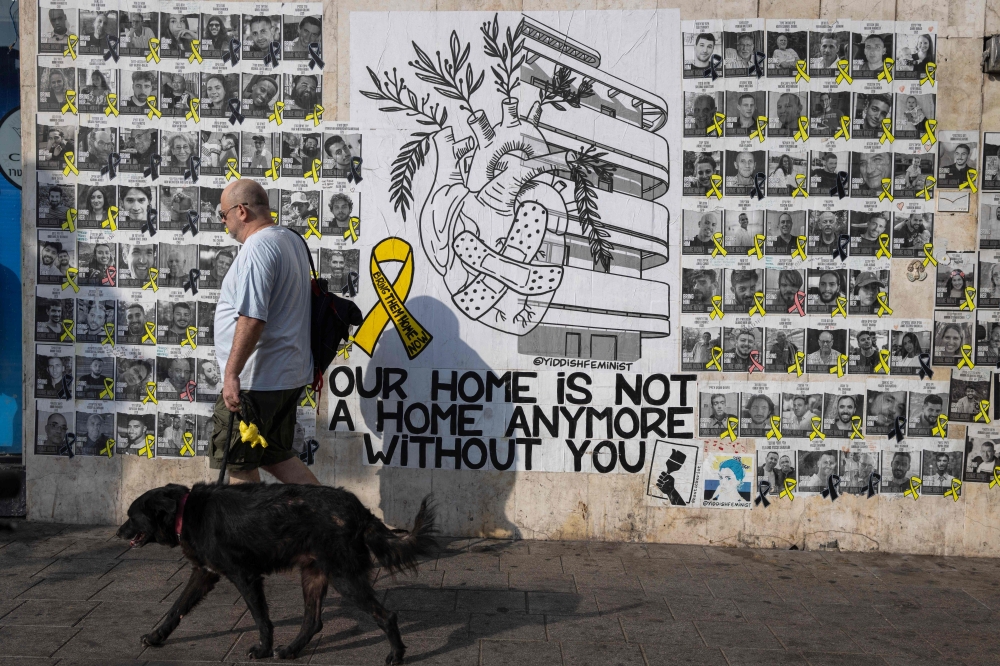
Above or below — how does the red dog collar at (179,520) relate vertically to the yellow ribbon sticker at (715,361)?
below

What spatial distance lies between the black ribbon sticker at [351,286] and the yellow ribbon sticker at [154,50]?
1913 mm

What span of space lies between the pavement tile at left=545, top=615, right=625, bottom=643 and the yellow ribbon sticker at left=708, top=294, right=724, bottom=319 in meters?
2.15

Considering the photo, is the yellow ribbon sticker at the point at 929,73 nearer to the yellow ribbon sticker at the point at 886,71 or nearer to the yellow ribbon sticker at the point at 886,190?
the yellow ribbon sticker at the point at 886,71

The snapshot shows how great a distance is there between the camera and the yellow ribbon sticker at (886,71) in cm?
569

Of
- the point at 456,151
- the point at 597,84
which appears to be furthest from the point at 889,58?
the point at 456,151

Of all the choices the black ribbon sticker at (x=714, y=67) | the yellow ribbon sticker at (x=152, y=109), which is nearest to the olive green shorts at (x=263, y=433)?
the yellow ribbon sticker at (x=152, y=109)

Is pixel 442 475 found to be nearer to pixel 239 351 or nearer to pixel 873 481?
pixel 239 351

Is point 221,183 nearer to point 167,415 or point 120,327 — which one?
point 120,327

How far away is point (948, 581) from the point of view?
210 inches

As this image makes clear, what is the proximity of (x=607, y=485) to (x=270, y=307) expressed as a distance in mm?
2512

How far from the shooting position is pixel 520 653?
4.19 meters

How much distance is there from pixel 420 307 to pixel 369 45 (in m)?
1.75

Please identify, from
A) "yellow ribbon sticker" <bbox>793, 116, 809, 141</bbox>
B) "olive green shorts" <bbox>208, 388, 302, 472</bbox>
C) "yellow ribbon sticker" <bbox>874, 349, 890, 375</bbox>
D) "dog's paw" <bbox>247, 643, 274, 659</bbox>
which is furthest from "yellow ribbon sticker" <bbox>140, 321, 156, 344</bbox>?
"yellow ribbon sticker" <bbox>874, 349, 890, 375</bbox>

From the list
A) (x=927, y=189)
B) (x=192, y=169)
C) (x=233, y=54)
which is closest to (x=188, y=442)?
(x=192, y=169)
